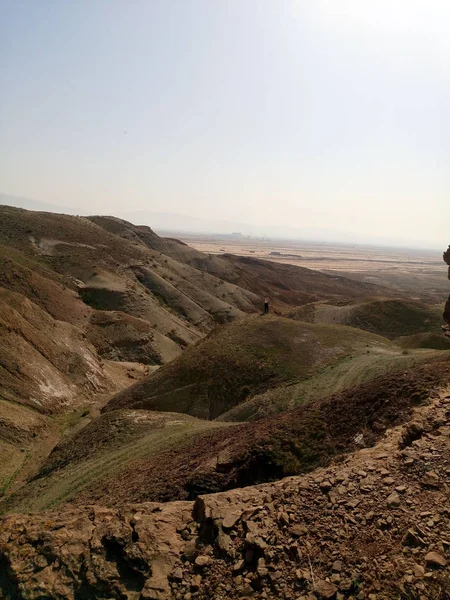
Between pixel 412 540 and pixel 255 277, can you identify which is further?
pixel 255 277

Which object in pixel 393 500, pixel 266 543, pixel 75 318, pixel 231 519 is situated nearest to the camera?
pixel 266 543

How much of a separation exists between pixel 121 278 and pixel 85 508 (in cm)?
4971

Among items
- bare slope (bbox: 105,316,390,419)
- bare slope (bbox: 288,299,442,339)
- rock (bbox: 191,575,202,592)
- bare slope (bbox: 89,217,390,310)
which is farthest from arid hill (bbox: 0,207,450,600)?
bare slope (bbox: 89,217,390,310)

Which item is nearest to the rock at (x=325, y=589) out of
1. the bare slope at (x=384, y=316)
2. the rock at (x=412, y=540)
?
the rock at (x=412, y=540)

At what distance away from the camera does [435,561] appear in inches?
248

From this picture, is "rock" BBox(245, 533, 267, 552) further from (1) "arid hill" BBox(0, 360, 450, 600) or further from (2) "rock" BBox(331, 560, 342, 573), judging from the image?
(2) "rock" BBox(331, 560, 342, 573)

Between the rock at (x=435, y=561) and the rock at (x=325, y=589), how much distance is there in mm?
1526

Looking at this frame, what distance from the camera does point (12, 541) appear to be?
7.93 meters

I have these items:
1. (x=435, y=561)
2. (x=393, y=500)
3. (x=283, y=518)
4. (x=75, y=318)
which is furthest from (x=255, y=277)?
(x=435, y=561)

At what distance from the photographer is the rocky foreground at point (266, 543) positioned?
6.52 meters

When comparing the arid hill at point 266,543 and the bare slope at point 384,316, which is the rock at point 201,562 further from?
the bare slope at point 384,316

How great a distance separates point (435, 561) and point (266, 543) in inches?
109

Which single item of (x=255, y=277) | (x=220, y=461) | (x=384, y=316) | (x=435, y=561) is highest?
(x=255, y=277)

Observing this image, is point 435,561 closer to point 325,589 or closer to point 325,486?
point 325,589
